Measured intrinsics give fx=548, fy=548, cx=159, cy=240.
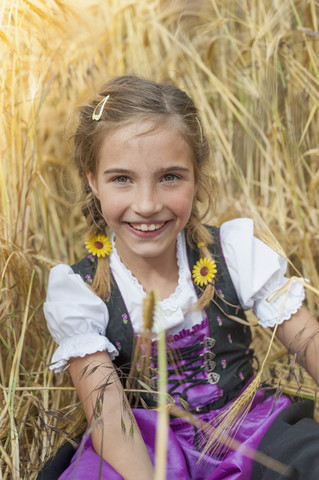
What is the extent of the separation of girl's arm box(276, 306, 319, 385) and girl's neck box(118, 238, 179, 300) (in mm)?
300

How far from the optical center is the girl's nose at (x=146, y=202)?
3.89 ft

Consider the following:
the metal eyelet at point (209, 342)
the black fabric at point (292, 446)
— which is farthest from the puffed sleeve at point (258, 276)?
the black fabric at point (292, 446)

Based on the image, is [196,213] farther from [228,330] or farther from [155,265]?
[228,330]

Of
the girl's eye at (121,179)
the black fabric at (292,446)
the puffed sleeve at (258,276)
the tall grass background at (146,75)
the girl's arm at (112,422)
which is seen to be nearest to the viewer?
the black fabric at (292,446)

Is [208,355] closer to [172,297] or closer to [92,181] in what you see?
[172,297]

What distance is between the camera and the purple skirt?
1.12 m

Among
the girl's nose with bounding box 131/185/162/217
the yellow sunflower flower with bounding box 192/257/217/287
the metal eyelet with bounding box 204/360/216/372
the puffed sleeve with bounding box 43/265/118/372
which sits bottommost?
the metal eyelet with bounding box 204/360/216/372

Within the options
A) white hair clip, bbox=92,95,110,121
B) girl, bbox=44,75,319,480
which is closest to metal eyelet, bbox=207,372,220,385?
girl, bbox=44,75,319,480

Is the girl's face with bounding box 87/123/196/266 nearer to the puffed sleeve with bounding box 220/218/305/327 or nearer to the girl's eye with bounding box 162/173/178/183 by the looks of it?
the girl's eye with bounding box 162/173/178/183

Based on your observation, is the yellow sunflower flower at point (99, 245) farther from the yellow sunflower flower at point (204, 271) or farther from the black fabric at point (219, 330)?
the yellow sunflower flower at point (204, 271)

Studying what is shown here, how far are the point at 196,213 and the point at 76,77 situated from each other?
87cm

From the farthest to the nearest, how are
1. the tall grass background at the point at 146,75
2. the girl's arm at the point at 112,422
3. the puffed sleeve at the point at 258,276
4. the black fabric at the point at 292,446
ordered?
the tall grass background at the point at 146,75, the puffed sleeve at the point at 258,276, the girl's arm at the point at 112,422, the black fabric at the point at 292,446

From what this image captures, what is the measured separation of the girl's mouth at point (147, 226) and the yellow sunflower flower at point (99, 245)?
16cm

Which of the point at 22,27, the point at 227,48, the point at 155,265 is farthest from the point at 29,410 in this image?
the point at 227,48
